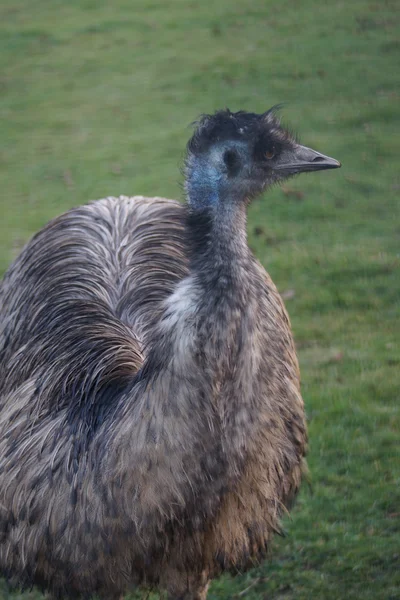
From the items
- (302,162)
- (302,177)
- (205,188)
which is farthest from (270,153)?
(302,177)

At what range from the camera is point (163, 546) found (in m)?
2.94

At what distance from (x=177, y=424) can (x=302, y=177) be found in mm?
5712

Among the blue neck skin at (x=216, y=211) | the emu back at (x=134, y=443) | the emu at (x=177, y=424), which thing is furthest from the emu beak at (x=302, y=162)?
the emu back at (x=134, y=443)

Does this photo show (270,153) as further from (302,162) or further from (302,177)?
(302,177)

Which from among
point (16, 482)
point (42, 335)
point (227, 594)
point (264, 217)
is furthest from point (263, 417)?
point (264, 217)

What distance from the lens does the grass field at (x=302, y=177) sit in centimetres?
450

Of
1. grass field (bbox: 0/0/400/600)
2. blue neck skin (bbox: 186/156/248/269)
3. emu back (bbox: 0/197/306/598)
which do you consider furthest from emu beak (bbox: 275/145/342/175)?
grass field (bbox: 0/0/400/600)

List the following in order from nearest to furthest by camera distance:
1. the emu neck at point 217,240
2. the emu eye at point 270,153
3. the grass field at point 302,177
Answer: the emu neck at point 217,240, the emu eye at point 270,153, the grass field at point 302,177

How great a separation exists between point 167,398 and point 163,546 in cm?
49

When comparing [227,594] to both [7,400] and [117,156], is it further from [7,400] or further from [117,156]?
[117,156]

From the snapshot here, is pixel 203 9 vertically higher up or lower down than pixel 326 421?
higher up

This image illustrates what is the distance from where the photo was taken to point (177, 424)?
9.09 ft

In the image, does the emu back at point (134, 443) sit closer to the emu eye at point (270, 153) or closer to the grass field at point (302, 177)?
the emu eye at point (270, 153)

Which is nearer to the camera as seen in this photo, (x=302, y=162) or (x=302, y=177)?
(x=302, y=162)
